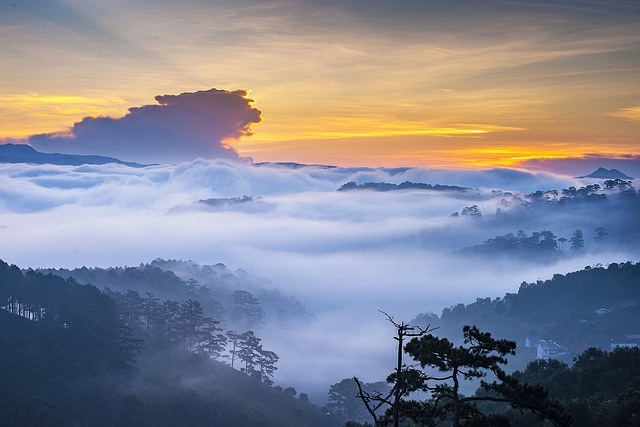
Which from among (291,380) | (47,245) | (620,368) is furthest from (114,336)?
(47,245)

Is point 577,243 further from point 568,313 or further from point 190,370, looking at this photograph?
point 190,370

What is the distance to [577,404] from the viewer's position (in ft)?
90.2

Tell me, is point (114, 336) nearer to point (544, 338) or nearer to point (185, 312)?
point (185, 312)

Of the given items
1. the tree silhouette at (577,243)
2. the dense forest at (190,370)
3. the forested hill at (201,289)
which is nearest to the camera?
the dense forest at (190,370)

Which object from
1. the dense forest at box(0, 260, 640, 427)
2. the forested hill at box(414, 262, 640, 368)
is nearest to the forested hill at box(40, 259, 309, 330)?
the dense forest at box(0, 260, 640, 427)

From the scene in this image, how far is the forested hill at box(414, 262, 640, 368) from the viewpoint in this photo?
85.2 m

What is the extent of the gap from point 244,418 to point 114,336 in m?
14.1

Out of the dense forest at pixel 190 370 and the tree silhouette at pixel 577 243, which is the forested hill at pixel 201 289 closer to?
the dense forest at pixel 190 370

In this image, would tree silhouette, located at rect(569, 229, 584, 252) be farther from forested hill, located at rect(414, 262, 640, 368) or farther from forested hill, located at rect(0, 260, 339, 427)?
forested hill, located at rect(0, 260, 339, 427)

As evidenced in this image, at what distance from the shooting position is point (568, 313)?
316ft

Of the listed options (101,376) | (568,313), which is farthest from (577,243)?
(101,376)

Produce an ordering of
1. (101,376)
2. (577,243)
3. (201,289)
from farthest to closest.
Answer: (577,243) < (201,289) < (101,376)

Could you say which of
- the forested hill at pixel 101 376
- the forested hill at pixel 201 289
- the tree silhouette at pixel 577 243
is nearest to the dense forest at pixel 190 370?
the forested hill at pixel 101 376

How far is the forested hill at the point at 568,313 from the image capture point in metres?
85.2
